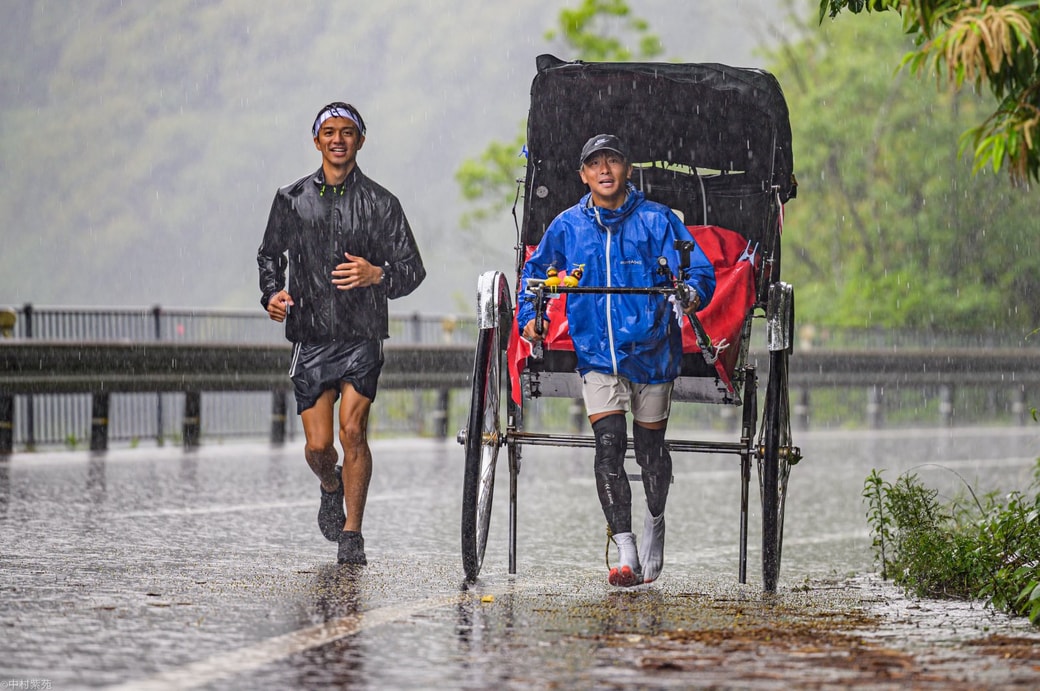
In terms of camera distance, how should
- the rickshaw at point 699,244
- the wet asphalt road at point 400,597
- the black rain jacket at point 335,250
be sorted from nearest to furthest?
1. the wet asphalt road at point 400,597
2. the rickshaw at point 699,244
3. the black rain jacket at point 335,250

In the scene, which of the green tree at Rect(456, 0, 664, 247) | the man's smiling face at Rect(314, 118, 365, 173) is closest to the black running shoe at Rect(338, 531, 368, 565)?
the man's smiling face at Rect(314, 118, 365, 173)

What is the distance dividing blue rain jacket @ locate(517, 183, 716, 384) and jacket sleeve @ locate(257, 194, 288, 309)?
1724 millimetres

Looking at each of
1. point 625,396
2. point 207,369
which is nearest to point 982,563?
point 625,396

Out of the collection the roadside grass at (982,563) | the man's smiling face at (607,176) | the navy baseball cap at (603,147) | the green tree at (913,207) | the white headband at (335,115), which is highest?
the green tree at (913,207)

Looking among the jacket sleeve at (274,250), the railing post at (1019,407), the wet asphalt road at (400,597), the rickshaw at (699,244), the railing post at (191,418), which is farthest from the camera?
the railing post at (1019,407)

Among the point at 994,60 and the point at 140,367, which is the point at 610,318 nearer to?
the point at 994,60

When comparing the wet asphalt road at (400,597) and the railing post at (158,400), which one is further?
the railing post at (158,400)

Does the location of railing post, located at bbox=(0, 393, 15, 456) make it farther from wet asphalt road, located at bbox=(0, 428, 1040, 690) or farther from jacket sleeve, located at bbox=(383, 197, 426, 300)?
jacket sleeve, located at bbox=(383, 197, 426, 300)

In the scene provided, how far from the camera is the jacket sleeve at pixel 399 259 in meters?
8.38

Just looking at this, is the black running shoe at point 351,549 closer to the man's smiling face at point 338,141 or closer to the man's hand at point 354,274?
the man's hand at point 354,274

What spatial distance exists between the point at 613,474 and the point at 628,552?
0.37 m

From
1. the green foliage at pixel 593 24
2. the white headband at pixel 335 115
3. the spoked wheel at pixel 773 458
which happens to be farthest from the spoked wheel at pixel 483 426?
the green foliage at pixel 593 24

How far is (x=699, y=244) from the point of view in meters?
7.80

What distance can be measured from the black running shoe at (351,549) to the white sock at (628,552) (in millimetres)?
1568
